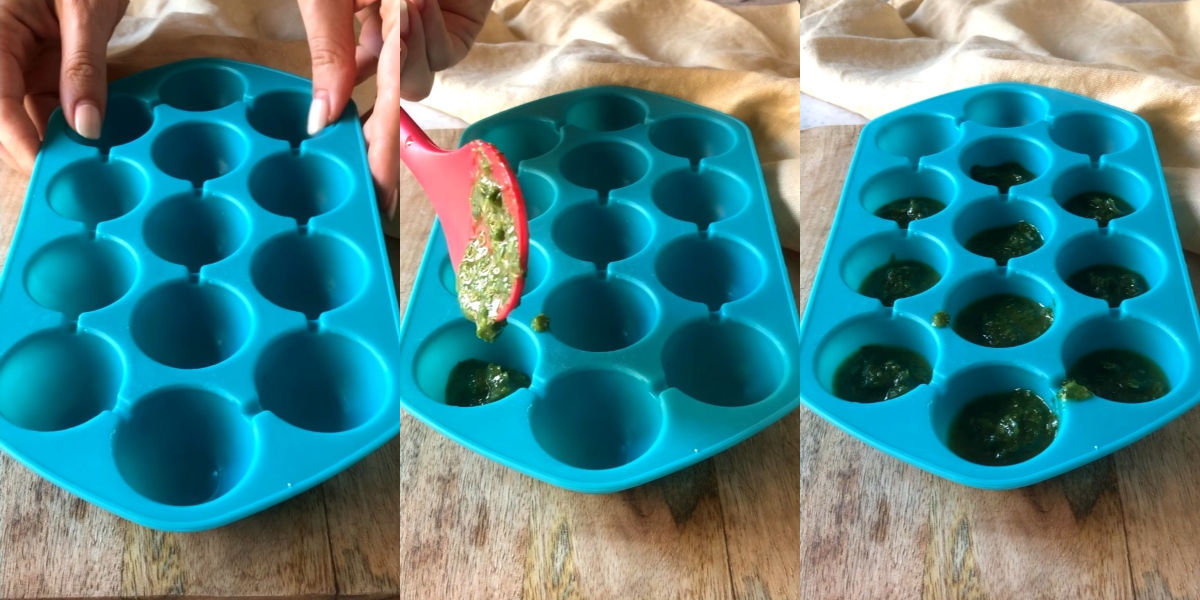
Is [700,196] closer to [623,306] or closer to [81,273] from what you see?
[623,306]

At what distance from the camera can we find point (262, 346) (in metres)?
0.54

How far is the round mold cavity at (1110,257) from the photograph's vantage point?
69 centimetres

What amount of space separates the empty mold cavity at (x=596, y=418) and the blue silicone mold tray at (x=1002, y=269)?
4.2 inches

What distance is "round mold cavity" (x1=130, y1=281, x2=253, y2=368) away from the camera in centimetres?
57

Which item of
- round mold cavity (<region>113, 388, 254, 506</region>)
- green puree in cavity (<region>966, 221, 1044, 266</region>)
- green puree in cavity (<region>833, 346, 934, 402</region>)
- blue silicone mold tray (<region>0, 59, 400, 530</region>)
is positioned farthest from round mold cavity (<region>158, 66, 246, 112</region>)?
green puree in cavity (<region>966, 221, 1044, 266</region>)

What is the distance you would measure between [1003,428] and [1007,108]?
0.36m

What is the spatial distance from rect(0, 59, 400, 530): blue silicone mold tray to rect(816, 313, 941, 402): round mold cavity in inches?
11.3

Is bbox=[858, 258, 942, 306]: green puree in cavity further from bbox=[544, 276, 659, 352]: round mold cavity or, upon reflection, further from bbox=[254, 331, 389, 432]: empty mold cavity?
bbox=[254, 331, 389, 432]: empty mold cavity

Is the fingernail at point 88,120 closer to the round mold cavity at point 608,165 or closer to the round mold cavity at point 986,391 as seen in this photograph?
the round mold cavity at point 608,165

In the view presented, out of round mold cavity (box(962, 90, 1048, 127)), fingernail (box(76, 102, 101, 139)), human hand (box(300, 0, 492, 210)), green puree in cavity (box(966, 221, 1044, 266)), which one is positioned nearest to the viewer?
human hand (box(300, 0, 492, 210))

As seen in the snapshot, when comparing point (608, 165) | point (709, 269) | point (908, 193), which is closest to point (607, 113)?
point (608, 165)

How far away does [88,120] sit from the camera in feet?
2.04

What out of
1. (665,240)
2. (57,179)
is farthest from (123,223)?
(665,240)

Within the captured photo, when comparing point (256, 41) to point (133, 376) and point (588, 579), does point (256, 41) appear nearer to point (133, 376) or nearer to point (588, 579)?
point (133, 376)
